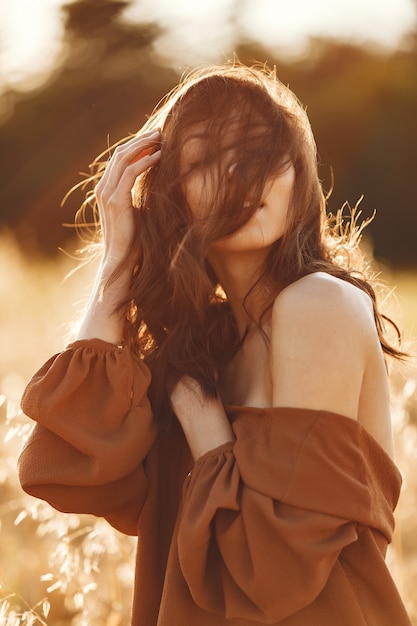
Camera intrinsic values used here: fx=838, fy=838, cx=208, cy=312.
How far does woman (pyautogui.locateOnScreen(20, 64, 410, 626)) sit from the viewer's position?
1.45 meters

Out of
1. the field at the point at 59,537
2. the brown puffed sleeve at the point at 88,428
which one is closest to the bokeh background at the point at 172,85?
the field at the point at 59,537

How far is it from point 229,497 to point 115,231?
2.17 feet

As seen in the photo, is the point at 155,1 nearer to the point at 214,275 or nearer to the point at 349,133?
the point at 349,133

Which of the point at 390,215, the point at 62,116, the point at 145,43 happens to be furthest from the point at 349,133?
the point at 62,116

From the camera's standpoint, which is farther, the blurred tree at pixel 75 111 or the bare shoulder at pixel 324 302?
the blurred tree at pixel 75 111

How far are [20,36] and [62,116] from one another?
3165mm

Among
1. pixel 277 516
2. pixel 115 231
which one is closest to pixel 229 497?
pixel 277 516

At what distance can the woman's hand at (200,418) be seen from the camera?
161 cm

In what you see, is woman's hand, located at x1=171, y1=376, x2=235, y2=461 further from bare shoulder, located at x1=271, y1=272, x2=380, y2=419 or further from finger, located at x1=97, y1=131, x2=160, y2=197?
finger, located at x1=97, y1=131, x2=160, y2=197

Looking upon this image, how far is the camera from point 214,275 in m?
1.87

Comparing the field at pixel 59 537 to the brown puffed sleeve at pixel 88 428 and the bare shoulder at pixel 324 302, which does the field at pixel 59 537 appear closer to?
the brown puffed sleeve at pixel 88 428

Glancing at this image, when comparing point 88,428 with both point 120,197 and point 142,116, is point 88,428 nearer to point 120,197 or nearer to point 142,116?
point 120,197

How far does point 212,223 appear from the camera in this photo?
5.30ft

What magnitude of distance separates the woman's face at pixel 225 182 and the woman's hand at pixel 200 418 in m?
0.30
